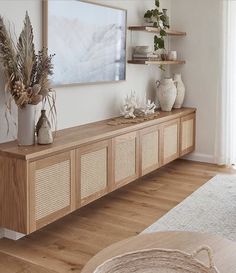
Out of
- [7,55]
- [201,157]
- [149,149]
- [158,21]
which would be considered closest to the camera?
[7,55]

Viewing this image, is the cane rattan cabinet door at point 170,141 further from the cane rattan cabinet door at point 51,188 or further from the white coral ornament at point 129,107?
the cane rattan cabinet door at point 51,188

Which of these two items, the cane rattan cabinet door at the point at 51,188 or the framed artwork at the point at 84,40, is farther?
the framed artwork at the point at 84,40

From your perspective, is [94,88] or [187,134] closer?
[94,88]

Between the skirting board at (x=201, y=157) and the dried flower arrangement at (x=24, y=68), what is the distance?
279cm

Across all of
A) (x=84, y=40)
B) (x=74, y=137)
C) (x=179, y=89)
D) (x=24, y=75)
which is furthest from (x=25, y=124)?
(x=179, y=89)

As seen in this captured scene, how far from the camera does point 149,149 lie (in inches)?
164

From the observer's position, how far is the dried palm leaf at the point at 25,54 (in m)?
2.81

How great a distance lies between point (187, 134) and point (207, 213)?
5.34 feet

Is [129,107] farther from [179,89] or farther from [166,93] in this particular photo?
[179,89]

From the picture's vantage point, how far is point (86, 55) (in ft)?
12.1

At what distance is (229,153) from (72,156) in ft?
8.31

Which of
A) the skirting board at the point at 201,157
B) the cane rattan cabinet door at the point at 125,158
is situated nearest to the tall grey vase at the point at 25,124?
the cane rattan cabinet door at the point at 125,158

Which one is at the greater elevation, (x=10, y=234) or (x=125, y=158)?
(x=125, y=158)

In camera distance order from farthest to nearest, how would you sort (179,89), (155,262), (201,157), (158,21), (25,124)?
(201,157) < (179,89) < (158,21) < (25,124) < (155,262)
